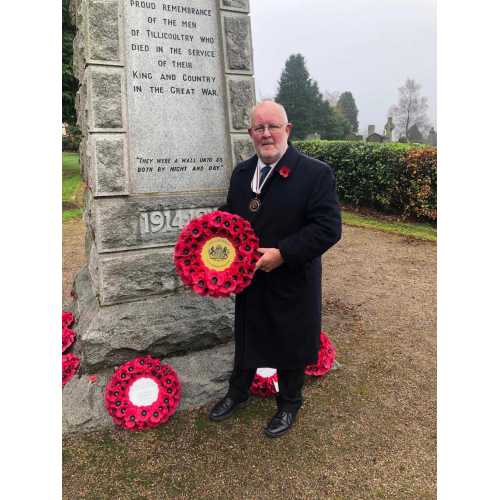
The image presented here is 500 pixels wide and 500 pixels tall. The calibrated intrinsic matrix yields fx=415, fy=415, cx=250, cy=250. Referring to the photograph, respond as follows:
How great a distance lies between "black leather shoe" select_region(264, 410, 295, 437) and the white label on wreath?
781 millimetres

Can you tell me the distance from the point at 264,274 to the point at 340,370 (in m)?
1.42

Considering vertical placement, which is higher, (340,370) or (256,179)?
(256,179)

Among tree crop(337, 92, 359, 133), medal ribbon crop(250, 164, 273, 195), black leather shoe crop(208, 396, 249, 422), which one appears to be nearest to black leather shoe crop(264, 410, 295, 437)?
black leather shoe crop(208, 396, 249, 422)

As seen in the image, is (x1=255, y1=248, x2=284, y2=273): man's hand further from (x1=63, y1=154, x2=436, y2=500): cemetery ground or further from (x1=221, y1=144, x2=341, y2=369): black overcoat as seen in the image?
(x1=63, y1=154, x2=436, y2=500): cemetery ground

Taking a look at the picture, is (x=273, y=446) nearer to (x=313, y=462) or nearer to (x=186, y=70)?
(x=313, y=462)

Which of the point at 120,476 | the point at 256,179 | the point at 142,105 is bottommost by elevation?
the point at 120,476

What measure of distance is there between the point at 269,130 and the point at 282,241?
0.63 metres

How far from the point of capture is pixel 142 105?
2.94 meters

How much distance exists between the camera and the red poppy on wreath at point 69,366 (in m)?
3.07

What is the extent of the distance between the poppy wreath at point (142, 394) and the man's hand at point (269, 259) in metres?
1.16

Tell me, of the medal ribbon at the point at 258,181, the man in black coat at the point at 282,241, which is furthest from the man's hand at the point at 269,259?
the medal ribbon at the point at 258,181

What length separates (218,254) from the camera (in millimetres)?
2330

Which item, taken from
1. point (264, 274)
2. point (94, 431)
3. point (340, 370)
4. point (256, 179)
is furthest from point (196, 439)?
point (256, 179)

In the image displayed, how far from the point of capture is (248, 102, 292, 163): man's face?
2.29 m
